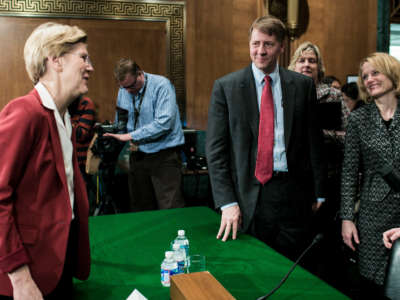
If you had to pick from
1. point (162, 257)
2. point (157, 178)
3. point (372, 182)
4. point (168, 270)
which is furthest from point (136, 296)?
point (157, 178)

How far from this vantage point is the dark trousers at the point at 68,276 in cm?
118

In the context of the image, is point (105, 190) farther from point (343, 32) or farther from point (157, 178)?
point (343, 32)

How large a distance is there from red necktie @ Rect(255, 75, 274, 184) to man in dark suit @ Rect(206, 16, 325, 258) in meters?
0.02

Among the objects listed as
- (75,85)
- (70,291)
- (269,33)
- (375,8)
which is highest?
(375,8)

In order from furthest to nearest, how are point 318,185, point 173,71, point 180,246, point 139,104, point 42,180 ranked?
1. point 173,71
2. point 139,104
3. point 318,185
4. point 180,246
5. point 42,180

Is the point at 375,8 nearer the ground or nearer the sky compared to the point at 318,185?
nearer the sky

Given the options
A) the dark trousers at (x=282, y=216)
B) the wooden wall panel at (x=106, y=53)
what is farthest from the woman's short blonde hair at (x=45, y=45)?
the wooden wall panel at (x=106, y=53)

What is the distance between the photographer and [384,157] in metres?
1.99

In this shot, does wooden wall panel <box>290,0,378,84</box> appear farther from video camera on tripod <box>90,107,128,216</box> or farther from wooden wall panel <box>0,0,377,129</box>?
video camera on tripod <box>90,107,128,216</box>

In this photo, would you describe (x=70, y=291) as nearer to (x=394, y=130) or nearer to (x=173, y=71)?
(x=394, y=130)

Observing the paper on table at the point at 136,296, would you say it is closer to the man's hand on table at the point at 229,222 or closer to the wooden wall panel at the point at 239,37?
the man's hand on table at the point at 229,222

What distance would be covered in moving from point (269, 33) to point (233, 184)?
28.2 inches

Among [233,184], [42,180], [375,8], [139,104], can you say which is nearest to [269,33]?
[233,184]

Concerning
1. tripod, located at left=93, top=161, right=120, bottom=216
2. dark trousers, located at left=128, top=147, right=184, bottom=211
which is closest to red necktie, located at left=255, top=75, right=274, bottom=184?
dark trousers, located at left=128, top=147, right=184, bottom=211
